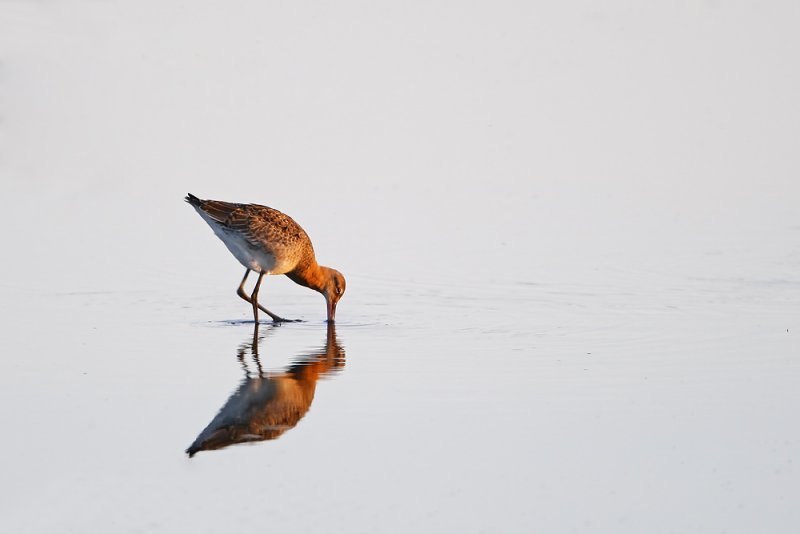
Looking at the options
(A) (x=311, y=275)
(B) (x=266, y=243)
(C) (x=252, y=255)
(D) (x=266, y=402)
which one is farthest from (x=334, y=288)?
(D) (x=266, y=402)

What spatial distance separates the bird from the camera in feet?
44.6

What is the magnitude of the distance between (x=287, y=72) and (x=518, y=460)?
14.7 m

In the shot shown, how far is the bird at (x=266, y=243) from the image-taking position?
1359 cm

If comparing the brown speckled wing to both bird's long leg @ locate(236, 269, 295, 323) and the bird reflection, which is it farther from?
the bird reflection

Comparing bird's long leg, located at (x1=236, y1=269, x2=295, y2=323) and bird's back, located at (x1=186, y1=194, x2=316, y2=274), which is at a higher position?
bird's back, located at (x1=186, y1=194, x2=316, y2=274)

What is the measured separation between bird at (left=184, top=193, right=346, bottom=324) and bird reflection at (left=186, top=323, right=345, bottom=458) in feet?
8.36

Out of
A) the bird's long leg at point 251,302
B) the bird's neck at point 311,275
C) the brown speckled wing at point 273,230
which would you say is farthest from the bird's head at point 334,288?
the brown speckled wing at point 273,230

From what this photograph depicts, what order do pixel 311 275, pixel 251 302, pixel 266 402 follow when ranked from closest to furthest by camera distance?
pixel 266 402 < pixel 251 302 < pixel 311 275

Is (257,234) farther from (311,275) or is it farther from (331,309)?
(331,309)

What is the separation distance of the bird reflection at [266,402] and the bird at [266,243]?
255cm

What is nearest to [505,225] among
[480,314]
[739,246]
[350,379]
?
[739,246]

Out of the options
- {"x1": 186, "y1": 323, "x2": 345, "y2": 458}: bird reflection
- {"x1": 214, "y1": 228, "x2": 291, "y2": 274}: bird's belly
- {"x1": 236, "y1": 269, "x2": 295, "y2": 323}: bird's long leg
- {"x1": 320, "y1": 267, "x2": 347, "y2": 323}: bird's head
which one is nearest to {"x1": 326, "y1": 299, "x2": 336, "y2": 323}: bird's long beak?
{"x1": 320, "y1": 267, "x2": 347, "y2": 323}: bird's head

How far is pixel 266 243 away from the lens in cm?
1362

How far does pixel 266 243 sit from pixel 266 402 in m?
4.71
